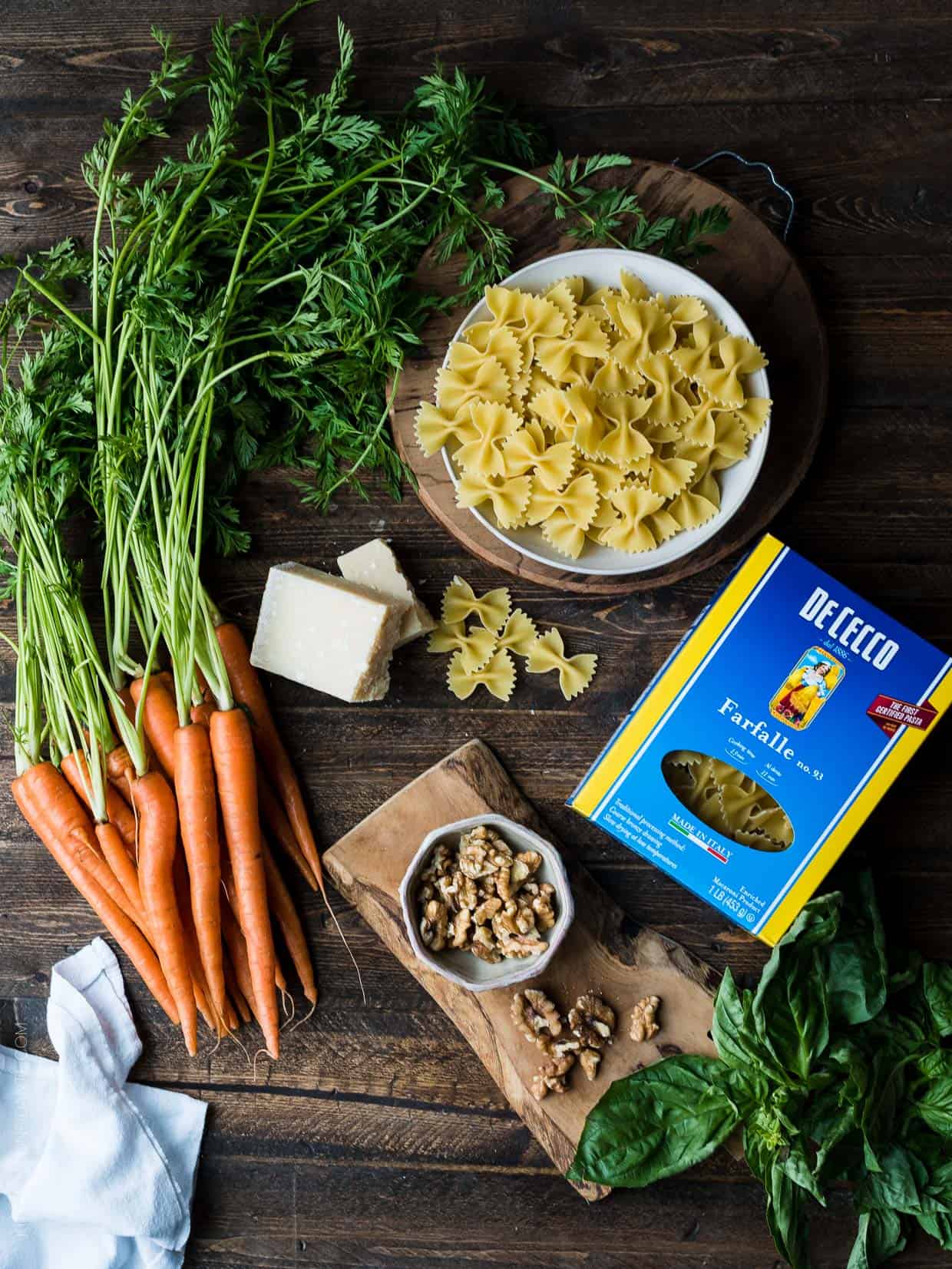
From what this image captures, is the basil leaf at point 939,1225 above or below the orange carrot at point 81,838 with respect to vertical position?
above

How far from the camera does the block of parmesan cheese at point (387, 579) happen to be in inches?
70.9

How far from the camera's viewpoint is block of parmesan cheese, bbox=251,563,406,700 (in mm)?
1724

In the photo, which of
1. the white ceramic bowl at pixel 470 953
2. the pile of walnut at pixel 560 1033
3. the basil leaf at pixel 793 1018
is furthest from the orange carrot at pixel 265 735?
the basil leaf at pixel 793 1018

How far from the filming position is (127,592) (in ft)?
5.76

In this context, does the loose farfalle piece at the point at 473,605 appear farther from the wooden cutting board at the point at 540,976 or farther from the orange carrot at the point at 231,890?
the orange carrot at the point at 231,890

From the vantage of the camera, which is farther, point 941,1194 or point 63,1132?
point 63,1132

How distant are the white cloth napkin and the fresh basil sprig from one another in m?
0.79

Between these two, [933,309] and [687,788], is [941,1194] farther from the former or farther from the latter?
[933,309]

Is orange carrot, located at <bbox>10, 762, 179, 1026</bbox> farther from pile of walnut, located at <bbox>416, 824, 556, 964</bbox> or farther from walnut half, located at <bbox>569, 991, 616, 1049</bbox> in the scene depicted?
walnut half, located at <bbox>569, 991, 616, 1049</bbox>

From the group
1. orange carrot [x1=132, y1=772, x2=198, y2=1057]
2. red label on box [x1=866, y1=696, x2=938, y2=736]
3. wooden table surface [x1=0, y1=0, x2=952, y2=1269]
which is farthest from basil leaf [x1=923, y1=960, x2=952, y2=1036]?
orange carrot [x1=132, y1=772, x2=198, y2=1057]

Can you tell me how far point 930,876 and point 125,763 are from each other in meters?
1.47

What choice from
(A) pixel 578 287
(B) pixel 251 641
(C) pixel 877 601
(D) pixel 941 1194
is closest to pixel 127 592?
(B) pixel 251 641

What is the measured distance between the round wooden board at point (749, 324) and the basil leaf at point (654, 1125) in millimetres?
826

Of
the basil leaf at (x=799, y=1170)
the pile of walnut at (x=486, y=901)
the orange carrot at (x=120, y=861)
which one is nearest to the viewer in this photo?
the basil leaf at (x=799, y=1170)
